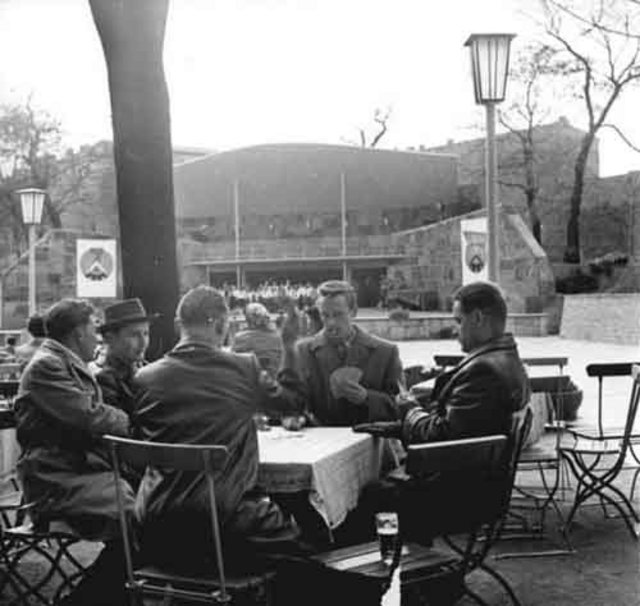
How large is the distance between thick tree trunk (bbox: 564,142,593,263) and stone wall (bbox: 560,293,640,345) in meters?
6.27

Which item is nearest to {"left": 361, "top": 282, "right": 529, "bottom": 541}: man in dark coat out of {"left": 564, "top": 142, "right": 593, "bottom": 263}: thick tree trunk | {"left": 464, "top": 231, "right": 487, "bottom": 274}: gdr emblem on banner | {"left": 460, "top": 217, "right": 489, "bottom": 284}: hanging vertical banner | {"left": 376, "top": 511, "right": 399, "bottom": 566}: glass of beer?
{"left": 376, "top": 511, "right": 399, "bottom": 566}: glass of beer

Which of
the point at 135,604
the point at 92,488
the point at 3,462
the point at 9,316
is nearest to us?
the point at 135,604

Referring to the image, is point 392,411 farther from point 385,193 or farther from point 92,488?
point 385,193

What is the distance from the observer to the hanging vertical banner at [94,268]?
62.6 feet

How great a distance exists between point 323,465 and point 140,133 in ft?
10.5

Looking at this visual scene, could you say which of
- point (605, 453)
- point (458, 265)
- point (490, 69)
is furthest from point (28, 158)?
point (605, 453)

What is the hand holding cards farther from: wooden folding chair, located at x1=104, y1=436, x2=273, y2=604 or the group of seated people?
wooden folding chair, located at x1=104, y1=436, x2=273, y2=604

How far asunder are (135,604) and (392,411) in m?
1.63

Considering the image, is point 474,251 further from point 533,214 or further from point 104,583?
point 533,214

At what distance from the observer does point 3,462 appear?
261 inches

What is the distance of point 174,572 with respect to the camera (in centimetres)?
290

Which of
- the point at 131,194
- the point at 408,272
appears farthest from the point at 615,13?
the point at 131,194

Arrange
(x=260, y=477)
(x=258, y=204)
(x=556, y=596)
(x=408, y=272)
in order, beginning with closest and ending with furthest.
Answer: (x=260, y=477)
(x=556, y=596)
(x=408, y=272)
(x=258, y=204)

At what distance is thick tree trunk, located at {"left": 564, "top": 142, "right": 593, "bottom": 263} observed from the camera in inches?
1119
